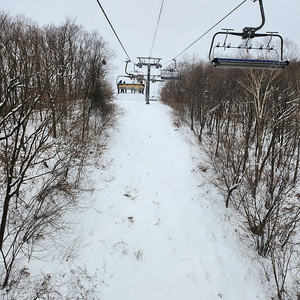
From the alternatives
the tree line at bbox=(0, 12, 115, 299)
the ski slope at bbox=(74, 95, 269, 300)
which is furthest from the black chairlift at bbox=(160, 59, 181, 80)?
the ski slope at bbox=(74, 95, 269, 300)

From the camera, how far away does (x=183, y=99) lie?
70.7 ft

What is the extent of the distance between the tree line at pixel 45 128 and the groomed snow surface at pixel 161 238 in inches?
44.8

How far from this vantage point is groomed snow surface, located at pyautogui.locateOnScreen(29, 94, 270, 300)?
19.8 ft

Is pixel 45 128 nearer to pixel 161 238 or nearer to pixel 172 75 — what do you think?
pixel 161 238

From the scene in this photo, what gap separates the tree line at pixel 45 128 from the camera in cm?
555

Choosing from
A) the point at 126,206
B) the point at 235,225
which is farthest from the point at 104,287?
the point at 235,225

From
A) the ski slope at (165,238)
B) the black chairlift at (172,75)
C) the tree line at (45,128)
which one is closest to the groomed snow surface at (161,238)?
the ski slope at (165,238)

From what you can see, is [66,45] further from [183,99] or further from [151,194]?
[183,99]

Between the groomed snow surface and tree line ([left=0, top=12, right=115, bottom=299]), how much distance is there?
1139 mm

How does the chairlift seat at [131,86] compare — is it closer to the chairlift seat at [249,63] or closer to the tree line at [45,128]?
the tree line at [45,128]

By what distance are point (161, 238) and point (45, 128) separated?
252 inches

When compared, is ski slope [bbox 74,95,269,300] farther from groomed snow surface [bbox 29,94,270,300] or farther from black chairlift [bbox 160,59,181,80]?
black chairlift [bbox 160,59,181,80]

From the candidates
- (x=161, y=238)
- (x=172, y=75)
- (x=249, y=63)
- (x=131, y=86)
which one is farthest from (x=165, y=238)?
(x=172, y=75)

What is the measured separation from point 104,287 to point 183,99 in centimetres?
2010
